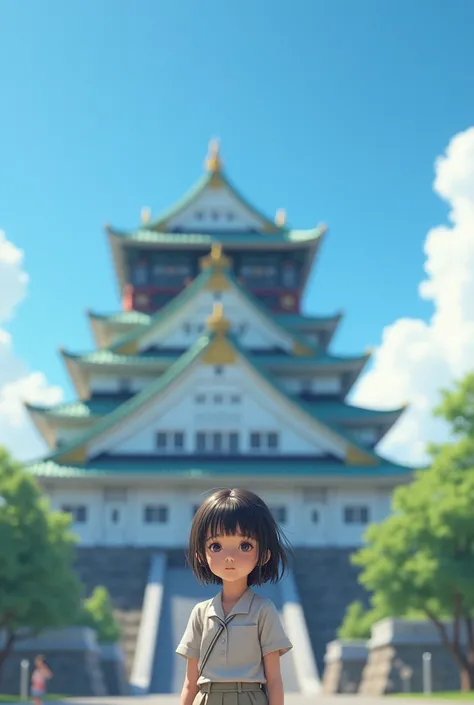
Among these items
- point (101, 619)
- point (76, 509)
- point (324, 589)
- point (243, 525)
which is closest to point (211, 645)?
point (243, 525)

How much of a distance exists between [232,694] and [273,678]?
0.74 ft

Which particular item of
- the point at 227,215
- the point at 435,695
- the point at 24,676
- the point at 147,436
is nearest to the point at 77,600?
the point at 24,676

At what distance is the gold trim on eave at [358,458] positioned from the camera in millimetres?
44875

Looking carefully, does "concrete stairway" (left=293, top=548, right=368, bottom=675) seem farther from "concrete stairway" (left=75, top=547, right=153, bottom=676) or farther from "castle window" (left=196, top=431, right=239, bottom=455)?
"concrete stairway" (left=75, top=547, right=153, bottom=676)

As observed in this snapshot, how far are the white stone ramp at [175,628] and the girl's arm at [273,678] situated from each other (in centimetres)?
2595

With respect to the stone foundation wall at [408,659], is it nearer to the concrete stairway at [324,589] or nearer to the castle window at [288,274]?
the concrete stairway at [324,589]

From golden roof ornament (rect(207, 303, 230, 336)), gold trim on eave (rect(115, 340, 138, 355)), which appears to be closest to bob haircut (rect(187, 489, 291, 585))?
golden roof ornament (rect(207, 303, 230, 336))

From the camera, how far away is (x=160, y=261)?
5641 centimetres

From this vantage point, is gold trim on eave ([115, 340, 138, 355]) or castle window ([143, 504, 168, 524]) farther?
gold trim on eave ([115, 340, 138, 355])

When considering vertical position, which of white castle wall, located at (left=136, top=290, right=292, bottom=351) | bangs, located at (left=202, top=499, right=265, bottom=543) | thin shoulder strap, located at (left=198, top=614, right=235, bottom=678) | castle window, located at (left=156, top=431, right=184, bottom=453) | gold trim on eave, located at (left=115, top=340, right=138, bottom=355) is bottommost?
thin shoulder strap, located at (left=198, top=614, right=235, bottom=678)

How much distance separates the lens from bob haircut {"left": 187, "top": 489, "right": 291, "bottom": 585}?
5.38m

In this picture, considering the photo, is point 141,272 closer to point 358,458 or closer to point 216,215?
point 216,215

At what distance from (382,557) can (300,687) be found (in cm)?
523

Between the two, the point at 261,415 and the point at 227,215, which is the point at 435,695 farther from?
the point at 227,215
